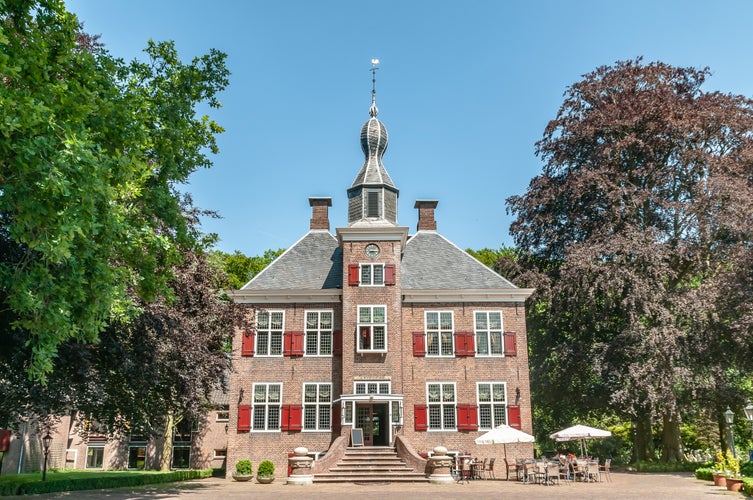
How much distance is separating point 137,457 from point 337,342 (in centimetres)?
1528

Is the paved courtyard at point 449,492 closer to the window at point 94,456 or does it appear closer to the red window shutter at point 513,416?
the red window shutter at point 513,416

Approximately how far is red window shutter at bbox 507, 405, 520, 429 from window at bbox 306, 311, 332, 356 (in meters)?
7.18

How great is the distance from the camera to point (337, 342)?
942 inches

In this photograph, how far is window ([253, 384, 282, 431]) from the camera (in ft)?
76.4

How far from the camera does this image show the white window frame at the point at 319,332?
24000 mm

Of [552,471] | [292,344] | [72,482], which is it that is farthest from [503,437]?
[72,482]

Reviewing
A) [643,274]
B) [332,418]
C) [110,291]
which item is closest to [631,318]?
[643,274]

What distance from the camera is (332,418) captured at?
915 inches

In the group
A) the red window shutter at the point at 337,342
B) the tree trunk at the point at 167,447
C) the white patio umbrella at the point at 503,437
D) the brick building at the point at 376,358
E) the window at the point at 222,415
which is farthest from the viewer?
the window at the point at 222,415

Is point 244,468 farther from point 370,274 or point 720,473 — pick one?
point 720,473

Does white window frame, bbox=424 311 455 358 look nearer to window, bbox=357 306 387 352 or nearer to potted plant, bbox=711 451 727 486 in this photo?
window, bbox=357 306 387 352

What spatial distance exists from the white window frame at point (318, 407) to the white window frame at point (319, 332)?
1.18m

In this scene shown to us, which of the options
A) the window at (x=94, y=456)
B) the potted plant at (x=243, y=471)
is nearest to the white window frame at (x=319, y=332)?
the potted plant at (x=243, y=471)

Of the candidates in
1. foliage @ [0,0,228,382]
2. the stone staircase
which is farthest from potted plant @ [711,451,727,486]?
foliage @ [0,0,228,382]
